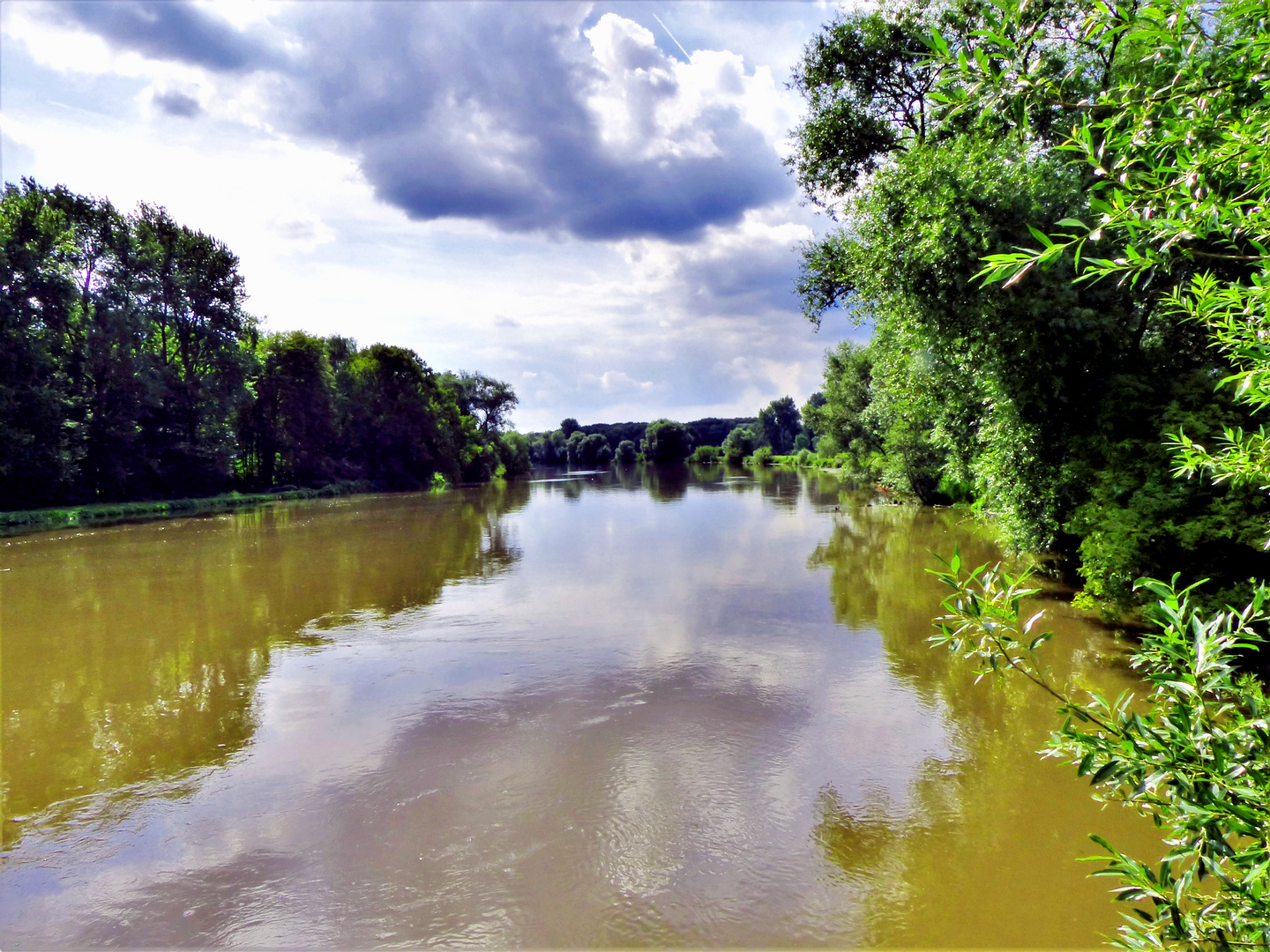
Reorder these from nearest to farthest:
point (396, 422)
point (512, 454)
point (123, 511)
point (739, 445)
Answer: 1. point (123, 511)
2. point (396, 422)
3. point (512, 454)
4. point (739, 445)

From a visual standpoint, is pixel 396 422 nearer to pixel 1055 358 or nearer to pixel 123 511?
pixel 123 511

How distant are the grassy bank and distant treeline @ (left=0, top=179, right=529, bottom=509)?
194 centimetres

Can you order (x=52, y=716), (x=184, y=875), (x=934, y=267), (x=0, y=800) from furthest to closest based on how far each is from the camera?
(x=934, y=267) < (x=52, y=716) < (x=0, y=800) < (x=184, y=875)

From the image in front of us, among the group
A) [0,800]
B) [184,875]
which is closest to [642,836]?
[184,875]

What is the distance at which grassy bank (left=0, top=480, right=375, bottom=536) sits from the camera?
25734mm

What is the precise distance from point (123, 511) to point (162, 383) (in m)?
7.92

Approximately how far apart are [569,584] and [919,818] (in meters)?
9.34

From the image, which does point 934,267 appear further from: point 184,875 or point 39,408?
point 39,408

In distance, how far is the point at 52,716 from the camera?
711 centimetres

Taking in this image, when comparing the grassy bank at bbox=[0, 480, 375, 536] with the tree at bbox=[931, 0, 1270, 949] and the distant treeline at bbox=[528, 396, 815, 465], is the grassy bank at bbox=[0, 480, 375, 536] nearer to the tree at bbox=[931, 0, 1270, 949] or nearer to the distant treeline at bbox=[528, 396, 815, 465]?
the tree at bbox=[931, 0, 1270, 949]

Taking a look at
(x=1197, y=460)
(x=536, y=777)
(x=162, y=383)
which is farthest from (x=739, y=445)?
(x=1197, y=460)

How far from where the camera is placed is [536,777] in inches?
220

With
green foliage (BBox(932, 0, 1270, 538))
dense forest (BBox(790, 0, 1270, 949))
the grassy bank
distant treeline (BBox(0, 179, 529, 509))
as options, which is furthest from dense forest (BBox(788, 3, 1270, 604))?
distant treeline (BBox(0, 179, 529, 509))

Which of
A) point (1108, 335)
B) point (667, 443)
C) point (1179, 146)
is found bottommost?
point (1179, 146)
